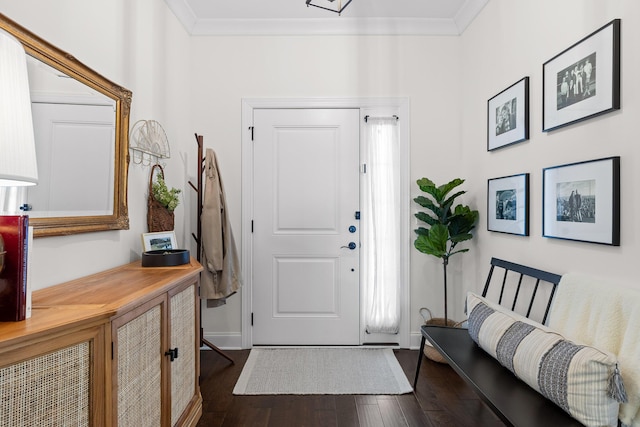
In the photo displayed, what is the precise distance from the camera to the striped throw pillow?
53.1 inches

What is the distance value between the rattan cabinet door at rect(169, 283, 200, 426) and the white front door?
115 cm

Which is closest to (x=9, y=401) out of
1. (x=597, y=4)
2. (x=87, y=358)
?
(x=87, y=358)

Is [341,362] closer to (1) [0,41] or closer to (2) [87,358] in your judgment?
(2) [87,358]

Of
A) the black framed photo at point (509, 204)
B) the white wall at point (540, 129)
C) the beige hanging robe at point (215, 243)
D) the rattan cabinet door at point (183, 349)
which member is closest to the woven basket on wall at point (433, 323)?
the white wall at point (540, 129)

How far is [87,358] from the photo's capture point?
3.87 feet

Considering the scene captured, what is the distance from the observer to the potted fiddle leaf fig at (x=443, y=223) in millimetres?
2848

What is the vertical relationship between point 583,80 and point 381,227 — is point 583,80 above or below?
above

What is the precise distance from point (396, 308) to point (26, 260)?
2.75 metres

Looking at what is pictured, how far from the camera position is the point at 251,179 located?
10.7 feet

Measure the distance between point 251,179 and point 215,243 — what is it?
2.44ft

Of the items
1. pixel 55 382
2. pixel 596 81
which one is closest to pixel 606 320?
pixel 596 81

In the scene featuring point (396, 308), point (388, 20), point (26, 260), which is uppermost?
point (388, 20)

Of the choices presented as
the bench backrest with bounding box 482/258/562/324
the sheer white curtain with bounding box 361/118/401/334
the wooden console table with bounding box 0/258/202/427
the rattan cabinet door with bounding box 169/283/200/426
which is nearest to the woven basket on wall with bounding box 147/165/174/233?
the wooden console table with bounding box 0/258/202/427

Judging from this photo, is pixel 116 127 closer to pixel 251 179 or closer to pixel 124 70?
pixel 124 70
